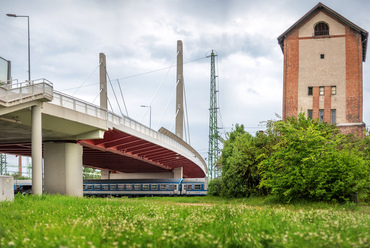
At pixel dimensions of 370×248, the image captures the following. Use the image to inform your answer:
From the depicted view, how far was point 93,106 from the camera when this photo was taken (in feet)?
108

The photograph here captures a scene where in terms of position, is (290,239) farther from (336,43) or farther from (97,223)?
(336,43)

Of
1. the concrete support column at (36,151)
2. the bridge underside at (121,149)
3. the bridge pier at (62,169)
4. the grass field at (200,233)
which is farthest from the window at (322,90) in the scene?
the grass field at (200,233)

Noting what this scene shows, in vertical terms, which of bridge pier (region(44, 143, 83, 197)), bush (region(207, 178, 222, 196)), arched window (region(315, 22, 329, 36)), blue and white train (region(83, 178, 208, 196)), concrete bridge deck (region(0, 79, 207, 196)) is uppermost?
Result: arched window (region(315, 22, 329, 36))

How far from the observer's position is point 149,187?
53.0 metres

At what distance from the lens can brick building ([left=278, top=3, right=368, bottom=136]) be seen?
1767 inches

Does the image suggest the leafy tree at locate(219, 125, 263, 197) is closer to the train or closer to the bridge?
the bridge

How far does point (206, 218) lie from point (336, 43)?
4042 cm

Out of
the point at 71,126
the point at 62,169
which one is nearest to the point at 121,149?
the point at 62,169

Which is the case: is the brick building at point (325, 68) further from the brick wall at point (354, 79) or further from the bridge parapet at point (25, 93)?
the bridge parapet at point (25, 93)

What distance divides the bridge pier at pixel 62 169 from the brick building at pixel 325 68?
78.8 ft

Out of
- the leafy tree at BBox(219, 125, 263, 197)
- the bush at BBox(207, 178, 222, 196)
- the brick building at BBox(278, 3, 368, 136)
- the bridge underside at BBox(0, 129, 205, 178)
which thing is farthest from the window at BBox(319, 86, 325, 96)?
the bridge underside at BBox(0, 129, 205, 178)

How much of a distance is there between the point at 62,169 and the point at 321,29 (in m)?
32.1

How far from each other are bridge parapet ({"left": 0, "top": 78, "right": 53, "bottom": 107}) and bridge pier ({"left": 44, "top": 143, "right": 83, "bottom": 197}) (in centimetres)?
976

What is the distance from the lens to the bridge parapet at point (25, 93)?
23.7 metres
